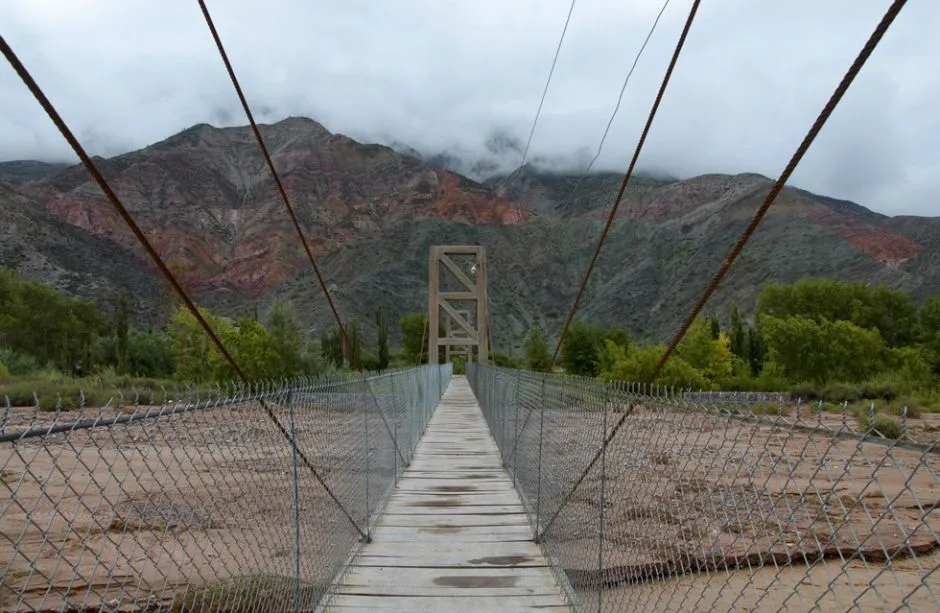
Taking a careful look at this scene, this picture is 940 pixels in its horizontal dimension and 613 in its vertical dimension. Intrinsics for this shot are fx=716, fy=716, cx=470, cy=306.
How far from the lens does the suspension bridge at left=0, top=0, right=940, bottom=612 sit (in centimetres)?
207

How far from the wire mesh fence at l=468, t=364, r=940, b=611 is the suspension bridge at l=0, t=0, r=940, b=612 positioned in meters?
0.02

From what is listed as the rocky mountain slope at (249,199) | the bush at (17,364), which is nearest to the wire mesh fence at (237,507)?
the bush at (17,364)

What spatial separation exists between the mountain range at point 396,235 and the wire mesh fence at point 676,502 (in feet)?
143

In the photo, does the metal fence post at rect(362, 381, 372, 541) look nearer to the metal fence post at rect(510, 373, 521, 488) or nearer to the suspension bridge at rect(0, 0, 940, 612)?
the suspension bridge at rect(0, 0, 940, 612)

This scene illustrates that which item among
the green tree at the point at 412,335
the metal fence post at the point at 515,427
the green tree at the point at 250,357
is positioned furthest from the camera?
the green tree at the point at 412,335

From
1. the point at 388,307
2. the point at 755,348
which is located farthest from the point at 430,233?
the point at 755,348

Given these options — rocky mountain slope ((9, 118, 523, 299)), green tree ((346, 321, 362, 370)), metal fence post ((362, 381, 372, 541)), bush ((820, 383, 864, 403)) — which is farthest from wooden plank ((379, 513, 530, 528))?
rocky mountain slope ((9, 118, 523, 299))

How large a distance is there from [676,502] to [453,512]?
2164 millimetres

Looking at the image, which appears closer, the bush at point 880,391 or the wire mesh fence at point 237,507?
the wire mesh fence at point 237,507

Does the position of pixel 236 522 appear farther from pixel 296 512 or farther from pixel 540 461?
pixel 540 461

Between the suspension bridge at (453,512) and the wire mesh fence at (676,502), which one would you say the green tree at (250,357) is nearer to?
the suspension bridge at (453,512)

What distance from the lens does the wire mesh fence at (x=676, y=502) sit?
1.82m

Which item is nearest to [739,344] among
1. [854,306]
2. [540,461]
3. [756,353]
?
[756,353]

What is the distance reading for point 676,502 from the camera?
3.22 metres
